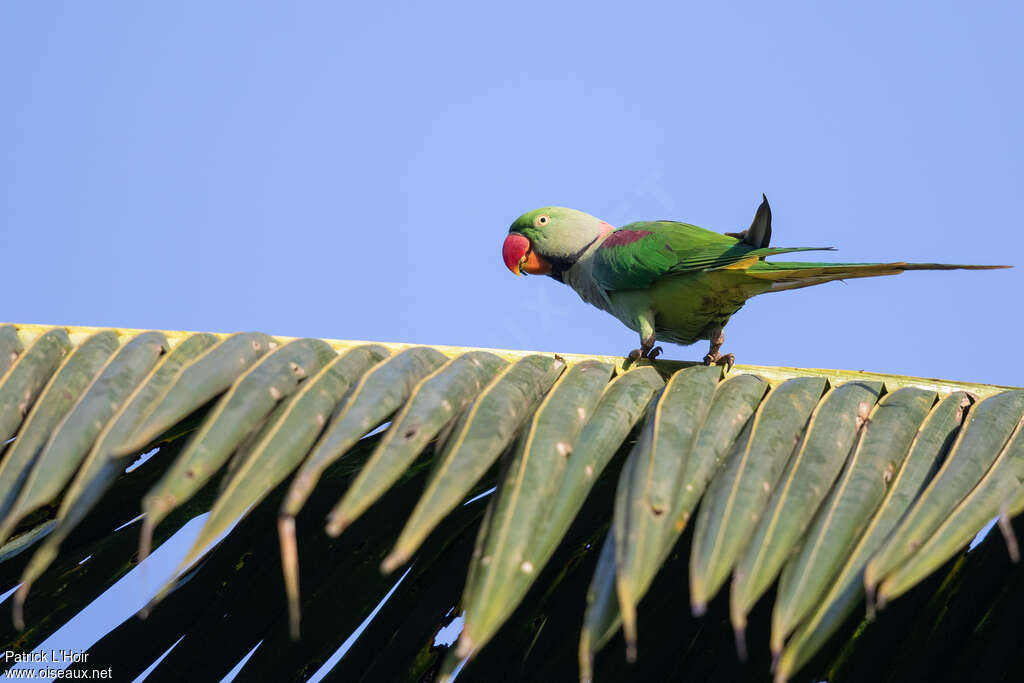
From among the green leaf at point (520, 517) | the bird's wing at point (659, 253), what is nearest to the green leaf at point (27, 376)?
the green leaf at point (520, 517)

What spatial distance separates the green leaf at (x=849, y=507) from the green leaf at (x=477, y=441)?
46 centimetres

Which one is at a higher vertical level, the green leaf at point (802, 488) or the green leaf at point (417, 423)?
the green leaf at point (417, 423)

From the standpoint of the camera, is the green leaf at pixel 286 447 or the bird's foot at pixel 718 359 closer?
the green leaf at pixel 286 447

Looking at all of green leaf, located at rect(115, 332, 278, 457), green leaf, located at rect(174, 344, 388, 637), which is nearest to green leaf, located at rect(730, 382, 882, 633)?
green leaf, located at rect(174, 344, 388, 637)

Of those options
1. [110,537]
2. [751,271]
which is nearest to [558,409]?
[110,537]

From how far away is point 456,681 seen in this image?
207 cm

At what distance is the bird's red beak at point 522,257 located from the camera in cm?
471

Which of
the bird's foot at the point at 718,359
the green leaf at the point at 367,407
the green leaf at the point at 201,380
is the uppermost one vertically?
the green leaf at the point at 201,380

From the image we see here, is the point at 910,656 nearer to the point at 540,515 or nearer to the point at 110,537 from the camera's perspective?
the point at 540,515

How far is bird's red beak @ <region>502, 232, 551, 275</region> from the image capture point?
15.4 ft

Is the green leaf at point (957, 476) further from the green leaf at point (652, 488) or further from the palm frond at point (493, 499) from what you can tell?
the green leaf at point (652, 488)

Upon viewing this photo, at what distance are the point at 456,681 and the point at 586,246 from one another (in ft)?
8.71

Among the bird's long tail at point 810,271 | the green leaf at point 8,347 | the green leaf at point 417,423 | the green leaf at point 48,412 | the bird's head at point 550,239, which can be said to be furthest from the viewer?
the bird's head at point 550,239

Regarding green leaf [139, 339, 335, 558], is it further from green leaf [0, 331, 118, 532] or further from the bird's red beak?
the bird's red beak
